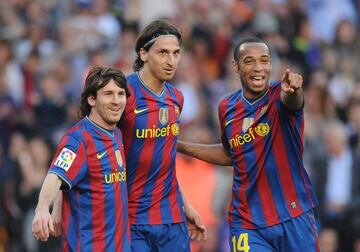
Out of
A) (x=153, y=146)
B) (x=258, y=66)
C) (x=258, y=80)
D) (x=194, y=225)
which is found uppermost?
(x=258, y=66)

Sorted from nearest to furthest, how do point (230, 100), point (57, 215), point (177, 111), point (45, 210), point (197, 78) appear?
1. point (45, 210)
2. point (57, 215)
3. point (177, 111)
4. point (230, 100)
5. point (197, 78)

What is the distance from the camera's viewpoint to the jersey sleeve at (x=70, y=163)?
9.33 m

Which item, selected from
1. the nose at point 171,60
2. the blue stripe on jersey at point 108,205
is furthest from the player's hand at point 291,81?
the blue stripe on jersey at point 108,205

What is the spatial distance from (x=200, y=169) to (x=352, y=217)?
→ 6.60ft

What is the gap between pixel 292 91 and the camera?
30.9 feet

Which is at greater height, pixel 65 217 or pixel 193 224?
pixel 65 217

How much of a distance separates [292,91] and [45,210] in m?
2.19

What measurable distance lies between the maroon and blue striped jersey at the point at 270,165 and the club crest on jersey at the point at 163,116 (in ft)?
2.16

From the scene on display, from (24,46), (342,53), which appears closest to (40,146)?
(24,46)

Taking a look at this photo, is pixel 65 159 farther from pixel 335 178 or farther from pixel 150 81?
pixel 335 178

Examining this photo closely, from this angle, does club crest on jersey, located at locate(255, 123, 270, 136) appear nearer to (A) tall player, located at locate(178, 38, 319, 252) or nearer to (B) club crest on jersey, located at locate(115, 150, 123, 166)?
(A) tall player, located at locate(178, 38, 319, 252)

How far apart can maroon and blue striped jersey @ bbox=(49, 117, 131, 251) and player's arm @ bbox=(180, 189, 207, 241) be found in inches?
43.0

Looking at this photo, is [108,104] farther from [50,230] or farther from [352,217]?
[352,217]

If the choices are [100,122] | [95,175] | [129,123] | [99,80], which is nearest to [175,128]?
[129,123]
